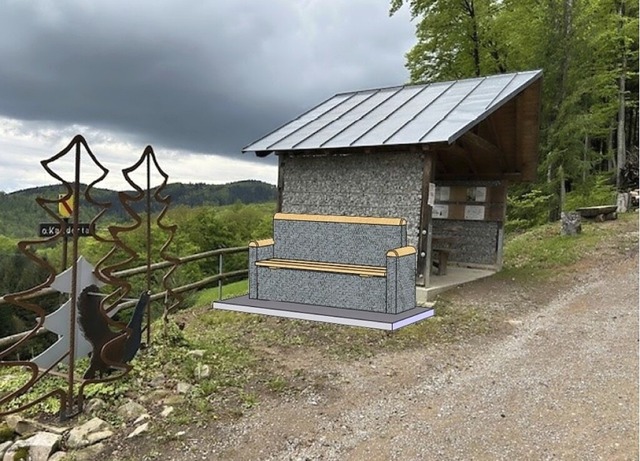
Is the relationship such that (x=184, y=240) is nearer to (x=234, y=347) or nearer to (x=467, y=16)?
(x=467, y=16)

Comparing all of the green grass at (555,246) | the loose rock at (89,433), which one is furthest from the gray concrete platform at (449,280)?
the loose rock at (89,433)

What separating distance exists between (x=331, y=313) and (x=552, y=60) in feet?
44.5

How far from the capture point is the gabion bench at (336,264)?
3008 mm

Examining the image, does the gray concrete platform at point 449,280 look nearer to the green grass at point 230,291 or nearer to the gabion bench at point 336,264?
the green grass at point 230,291

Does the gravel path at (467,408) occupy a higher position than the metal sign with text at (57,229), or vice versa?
the metal sign with text at (57,229)

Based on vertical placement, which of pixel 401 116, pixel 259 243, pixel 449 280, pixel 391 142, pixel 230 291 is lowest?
pixel 230 291

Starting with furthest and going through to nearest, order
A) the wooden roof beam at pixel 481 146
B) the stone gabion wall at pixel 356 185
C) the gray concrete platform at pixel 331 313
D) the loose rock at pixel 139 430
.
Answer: the wooden roof beam at pixel 481 146 < the stone gabion wall at pixel 356 185 < the loose rock at pixel 139 430 < the gray concrete platform at pixel 331 313

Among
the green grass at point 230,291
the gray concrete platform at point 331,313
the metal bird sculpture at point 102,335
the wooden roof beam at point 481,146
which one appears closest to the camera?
the gray concrete platform at point 331,313

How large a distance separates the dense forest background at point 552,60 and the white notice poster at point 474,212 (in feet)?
18.0

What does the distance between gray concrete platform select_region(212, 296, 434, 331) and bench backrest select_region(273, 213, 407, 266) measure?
75 cm

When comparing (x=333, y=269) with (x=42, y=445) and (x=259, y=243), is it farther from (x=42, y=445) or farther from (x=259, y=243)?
(x=42, y=445)

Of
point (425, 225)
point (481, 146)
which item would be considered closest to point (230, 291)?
point (425, 225)

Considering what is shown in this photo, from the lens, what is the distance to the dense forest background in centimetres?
1374

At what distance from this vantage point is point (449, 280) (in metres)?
8.55
